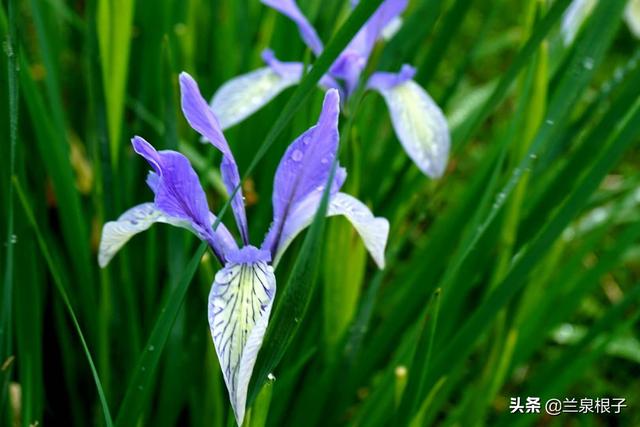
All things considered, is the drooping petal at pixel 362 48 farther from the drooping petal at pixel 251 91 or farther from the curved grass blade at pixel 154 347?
the curved grass blade at pixel 154 347

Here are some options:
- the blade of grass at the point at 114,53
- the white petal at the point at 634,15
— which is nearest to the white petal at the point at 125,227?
the blade of grass at the point at 114,53

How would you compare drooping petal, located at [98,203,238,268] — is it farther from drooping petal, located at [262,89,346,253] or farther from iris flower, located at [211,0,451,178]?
iris flower, located at [211,0,451,178]

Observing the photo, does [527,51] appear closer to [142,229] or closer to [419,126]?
[419,126]

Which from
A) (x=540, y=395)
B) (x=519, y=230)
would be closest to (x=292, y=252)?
(x=519, y=230)

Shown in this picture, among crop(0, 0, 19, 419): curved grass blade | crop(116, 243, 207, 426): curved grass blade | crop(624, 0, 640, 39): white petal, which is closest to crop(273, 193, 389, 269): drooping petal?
crop(116, 243, 207, 426): curved grass blade

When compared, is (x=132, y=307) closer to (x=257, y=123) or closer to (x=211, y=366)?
(x=211, y=366)

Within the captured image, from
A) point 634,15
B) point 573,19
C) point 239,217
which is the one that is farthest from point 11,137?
point 634,15

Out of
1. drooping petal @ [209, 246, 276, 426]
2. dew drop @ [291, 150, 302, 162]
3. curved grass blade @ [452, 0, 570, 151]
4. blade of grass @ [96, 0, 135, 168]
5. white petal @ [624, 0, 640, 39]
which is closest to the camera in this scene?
drooping petal @ [209, 246, 276, 426]
